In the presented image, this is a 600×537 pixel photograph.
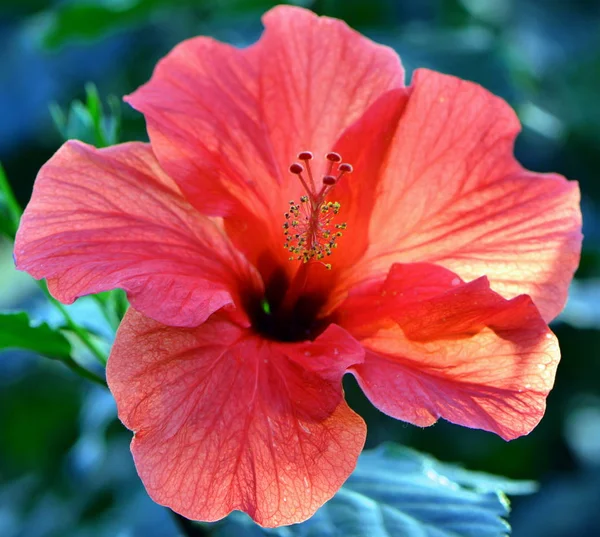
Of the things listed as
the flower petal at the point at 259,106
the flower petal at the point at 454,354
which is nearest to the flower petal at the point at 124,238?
the flower petal at the point at 259,106

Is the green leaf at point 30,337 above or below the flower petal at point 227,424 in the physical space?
below

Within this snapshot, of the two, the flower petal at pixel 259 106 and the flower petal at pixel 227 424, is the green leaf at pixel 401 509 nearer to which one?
the flower petal at pixel 227 424

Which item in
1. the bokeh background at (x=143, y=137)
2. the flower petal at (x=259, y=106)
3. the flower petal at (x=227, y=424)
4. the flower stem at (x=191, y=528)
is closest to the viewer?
the flower petal at (x=227, y=424)

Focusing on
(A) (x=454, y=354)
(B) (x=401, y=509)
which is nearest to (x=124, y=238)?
(A) (x=454, y=354)

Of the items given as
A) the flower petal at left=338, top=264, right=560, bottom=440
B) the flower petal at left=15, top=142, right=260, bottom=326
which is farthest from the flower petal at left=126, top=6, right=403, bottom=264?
the flower petal at left=338, top=264, right=560, bottom=440

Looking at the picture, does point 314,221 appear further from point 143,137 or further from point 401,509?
point 143,137

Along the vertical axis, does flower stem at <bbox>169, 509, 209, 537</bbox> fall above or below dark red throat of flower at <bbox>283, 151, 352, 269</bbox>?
below

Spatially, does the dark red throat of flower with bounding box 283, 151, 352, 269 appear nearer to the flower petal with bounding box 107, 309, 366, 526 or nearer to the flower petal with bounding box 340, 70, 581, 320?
the flower petal with bounding box 340, 70, 581, 320
